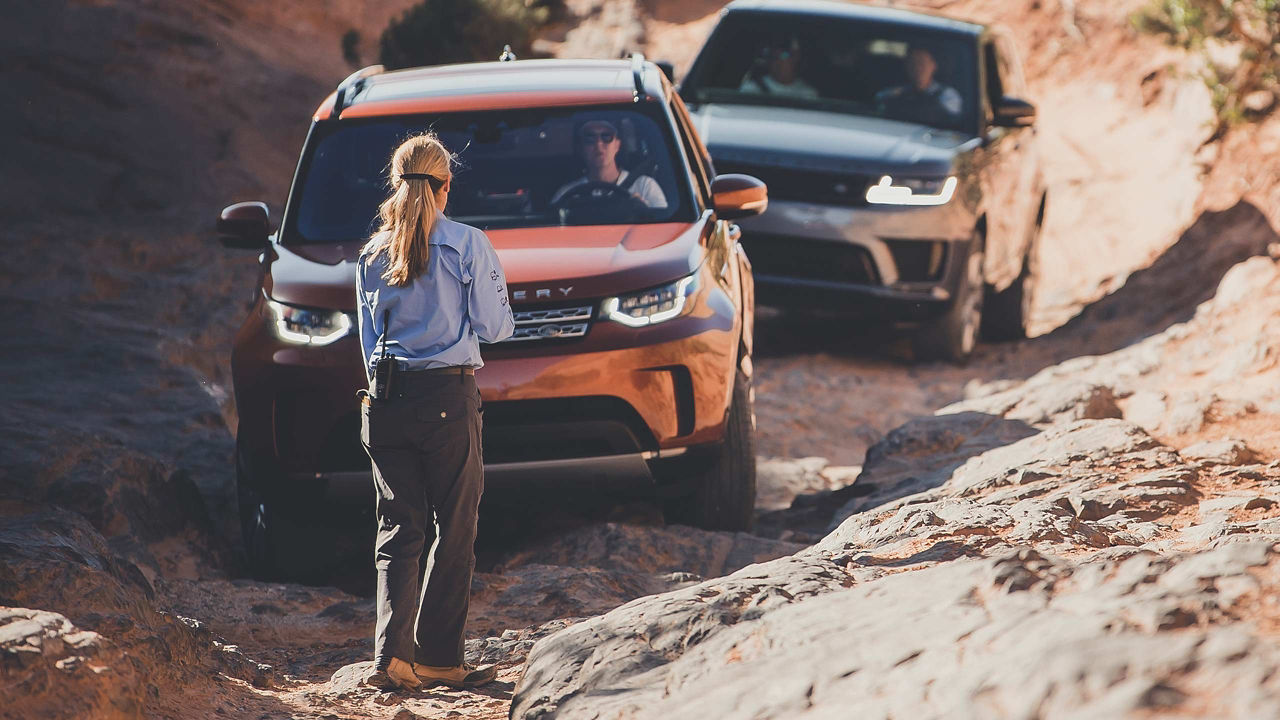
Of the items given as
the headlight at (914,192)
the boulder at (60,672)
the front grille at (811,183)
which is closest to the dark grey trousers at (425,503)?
the boulder at (60,672)

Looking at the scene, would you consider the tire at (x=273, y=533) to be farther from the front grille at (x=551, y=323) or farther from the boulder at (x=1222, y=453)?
the boulder at (x=1222, y=453)

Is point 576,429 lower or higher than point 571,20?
higher

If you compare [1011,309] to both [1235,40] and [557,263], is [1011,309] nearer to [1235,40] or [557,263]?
[1235,40]

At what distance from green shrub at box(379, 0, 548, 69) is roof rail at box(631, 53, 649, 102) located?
28.8 ft

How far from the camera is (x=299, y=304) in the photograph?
197 inches

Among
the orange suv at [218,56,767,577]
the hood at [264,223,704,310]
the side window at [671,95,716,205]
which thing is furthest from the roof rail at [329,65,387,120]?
the side window at [671,95,716,205]

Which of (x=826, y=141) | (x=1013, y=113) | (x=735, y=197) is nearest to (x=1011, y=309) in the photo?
(x=1013, y=113)

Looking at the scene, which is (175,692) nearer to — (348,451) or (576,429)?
(348,451)

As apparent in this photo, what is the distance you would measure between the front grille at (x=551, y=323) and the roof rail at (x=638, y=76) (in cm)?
140

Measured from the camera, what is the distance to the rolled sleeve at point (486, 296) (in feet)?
12.6

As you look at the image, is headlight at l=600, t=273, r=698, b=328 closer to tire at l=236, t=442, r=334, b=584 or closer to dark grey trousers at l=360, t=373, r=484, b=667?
dark grey trousers at l=360, t=373, r=484, b=667

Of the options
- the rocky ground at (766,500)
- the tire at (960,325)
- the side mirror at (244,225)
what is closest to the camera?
the rocky ground at (766,500)

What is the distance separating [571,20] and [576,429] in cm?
1870

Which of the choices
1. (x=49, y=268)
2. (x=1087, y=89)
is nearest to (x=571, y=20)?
(x=1087, y=89)
